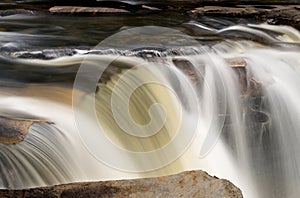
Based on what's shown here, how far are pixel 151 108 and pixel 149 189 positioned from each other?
1640 millimetres

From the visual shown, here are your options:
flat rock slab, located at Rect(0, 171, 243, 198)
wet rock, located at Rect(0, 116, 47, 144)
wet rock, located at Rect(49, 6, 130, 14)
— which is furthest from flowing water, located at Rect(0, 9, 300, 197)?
wet rock, located at Rect(49, 6, 130, 14)

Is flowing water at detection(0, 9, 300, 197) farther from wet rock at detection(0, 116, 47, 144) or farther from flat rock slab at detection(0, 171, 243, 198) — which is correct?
flat rock slab at detection(0, 171, 243, 198)

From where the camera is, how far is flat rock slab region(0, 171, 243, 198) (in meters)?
3.38

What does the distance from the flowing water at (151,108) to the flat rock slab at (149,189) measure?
11.5 inches

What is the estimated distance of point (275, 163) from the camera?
5.49 meters

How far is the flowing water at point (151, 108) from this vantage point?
13.8 ft

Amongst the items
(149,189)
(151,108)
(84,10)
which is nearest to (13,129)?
(149,189)

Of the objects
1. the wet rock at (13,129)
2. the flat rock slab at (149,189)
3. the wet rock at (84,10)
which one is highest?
the wet rock at (13,129)

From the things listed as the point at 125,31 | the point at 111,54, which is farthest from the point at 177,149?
the point at 125,31

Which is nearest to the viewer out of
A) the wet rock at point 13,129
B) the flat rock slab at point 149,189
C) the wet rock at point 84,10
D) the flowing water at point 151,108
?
the flat rock slab at point 149,189

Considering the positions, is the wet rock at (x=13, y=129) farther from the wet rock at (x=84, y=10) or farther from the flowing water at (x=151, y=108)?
the wet rock at (x=84, y=10)

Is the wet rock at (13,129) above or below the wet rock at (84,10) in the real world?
above

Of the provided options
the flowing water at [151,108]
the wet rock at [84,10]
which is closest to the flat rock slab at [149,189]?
the flowing water at [151,108]

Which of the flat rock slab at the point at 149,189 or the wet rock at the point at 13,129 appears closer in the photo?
the flat rock slab at the point at 149,189
